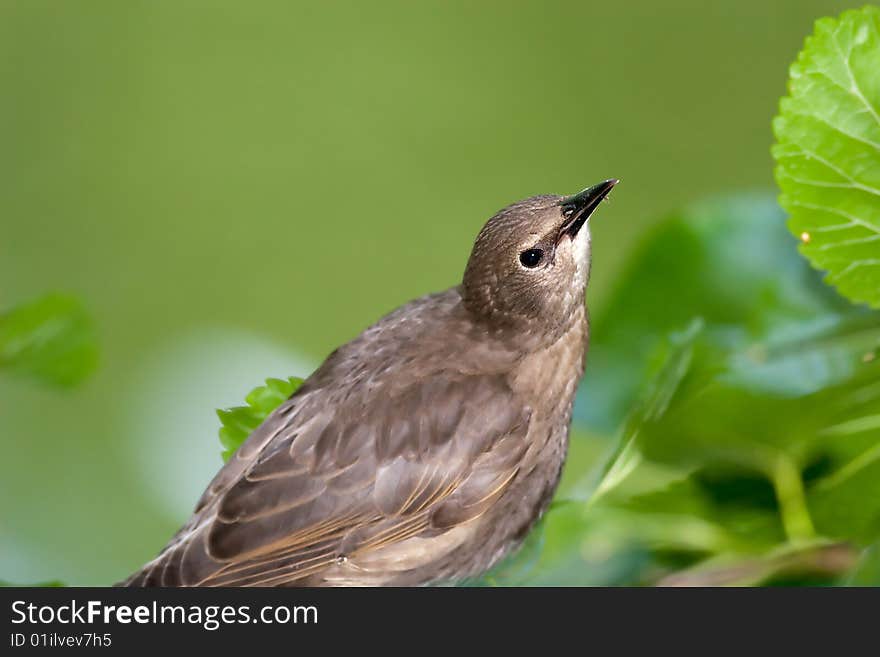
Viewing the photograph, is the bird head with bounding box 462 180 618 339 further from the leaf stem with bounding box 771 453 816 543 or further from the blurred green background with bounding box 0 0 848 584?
the blurred green background with bounding box 0 0 848 584

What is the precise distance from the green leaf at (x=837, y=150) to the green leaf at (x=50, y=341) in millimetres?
1068

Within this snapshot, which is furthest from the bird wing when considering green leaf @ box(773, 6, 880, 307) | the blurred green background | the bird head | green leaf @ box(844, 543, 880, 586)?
the blurred green background

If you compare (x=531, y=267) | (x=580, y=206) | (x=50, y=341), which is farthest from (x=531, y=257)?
(x=50, y=341)

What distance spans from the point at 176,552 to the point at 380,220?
14.8 feet

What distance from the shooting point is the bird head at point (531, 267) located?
1.65m

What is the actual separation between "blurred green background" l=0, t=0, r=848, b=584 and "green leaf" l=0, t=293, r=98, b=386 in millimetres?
3419

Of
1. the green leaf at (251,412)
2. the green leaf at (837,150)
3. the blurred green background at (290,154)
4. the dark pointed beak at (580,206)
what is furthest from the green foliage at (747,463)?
the blurred green background at (290,154)

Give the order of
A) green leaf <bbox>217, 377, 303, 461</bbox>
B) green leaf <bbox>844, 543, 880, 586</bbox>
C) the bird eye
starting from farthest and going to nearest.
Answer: the bird eye
green leaf <bbox>217, 377, 303, 461</bbox>
green leaf <bbox>844, 543, 880, 586</bbox>

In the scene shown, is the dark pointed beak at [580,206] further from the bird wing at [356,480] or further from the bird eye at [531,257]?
the bird wing at [356,480]

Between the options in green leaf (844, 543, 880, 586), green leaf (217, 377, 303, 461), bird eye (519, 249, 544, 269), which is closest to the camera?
green leaf (844, 543, 880, 586)

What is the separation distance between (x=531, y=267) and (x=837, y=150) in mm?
656

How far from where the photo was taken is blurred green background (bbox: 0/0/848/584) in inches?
218

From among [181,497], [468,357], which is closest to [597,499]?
[468,357]
